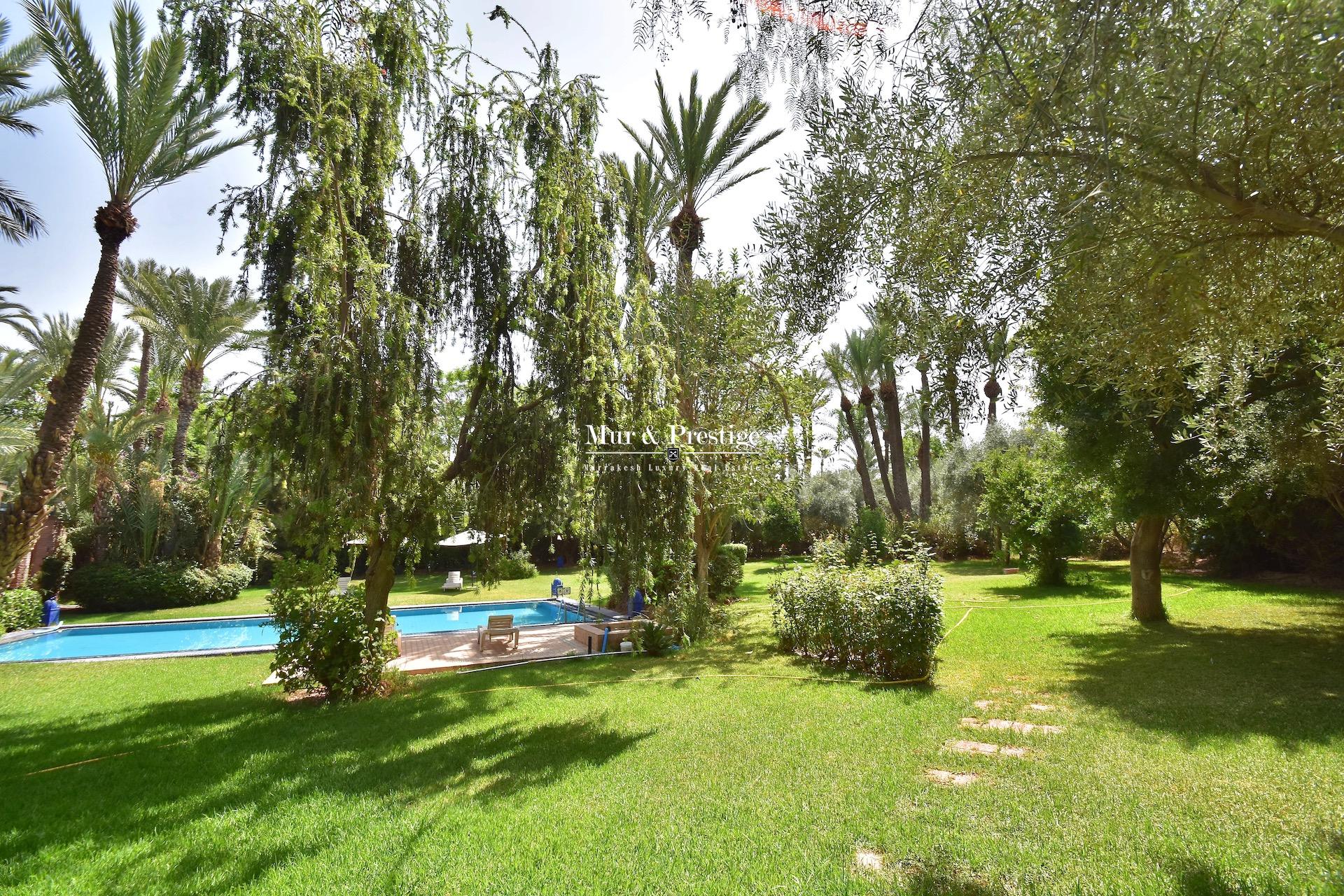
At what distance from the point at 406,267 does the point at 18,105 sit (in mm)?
11318

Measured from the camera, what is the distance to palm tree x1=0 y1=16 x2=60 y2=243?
12.4 m

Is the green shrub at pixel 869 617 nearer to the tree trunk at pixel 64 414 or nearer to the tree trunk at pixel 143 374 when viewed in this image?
the tree trunk at pixel 64 414

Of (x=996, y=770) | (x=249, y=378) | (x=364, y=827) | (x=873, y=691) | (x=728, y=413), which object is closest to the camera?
(x=364, y=827)

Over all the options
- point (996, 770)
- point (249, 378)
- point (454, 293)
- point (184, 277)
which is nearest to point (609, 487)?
point (454, 293)

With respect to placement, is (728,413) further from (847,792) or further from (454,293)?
(847,792)

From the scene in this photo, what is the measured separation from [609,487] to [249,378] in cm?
A: 427

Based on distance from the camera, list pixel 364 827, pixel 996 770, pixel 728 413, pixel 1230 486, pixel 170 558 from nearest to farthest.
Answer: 1. pixel 364 827
2. pixel 996 770
3. pixel 1230 486
4. pixel 728 413
5. pixel 170 558

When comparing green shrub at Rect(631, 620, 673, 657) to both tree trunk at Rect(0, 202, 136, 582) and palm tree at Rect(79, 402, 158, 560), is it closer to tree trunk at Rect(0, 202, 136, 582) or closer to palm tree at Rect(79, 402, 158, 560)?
tree trunk at Rect(0, 202, 136, 582)

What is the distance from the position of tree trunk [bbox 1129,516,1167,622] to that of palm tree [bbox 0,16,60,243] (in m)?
22.8

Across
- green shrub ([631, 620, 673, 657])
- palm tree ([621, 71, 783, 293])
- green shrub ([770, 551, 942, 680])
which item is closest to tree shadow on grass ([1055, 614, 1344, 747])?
green shrub ([770, 551, 942, 680])

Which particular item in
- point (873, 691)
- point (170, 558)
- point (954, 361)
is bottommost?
point (873, 691)

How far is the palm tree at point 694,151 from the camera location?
1564 centimetres

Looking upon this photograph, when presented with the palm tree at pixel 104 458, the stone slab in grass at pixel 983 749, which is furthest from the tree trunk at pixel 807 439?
the palm tree at pixel 104 458

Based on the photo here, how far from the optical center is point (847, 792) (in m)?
4.95
